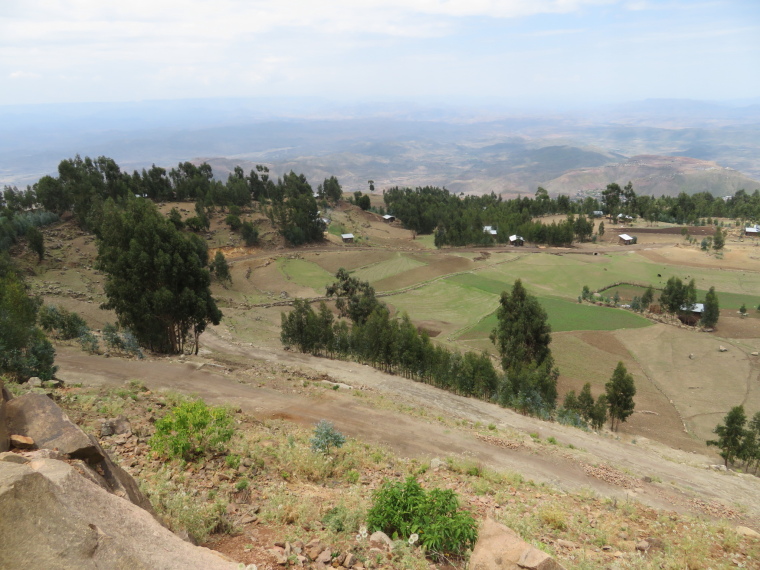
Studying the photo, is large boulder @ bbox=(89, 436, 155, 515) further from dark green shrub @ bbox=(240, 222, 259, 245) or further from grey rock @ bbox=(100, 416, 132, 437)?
dark green shrub @ bbox=(240, 222, 259, 245)

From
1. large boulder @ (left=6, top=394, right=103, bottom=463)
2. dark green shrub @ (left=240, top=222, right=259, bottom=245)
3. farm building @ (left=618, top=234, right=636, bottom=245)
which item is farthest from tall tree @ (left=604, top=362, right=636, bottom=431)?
farm building @ (left=618, top=234, right=636, bottom=245)

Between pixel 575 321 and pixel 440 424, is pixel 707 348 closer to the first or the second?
pixel 575 321

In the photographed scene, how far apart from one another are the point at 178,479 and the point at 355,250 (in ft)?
331

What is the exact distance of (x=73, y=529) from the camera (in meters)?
6.29

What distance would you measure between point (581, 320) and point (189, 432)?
70.9 meters

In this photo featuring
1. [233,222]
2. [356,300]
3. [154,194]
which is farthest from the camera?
[154,194]

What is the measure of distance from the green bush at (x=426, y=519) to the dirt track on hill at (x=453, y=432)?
8247 millimetres

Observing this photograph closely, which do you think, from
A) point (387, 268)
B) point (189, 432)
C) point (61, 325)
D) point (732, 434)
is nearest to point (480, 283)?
point (387, 268)

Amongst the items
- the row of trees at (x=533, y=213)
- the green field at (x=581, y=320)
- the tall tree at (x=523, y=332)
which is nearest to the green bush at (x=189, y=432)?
the tall tree at (x=523, y=332)

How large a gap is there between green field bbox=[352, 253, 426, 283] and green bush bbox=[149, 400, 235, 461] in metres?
79.9

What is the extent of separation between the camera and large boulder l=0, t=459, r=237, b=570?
580 centimetres

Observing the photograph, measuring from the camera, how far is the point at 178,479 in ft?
38.8

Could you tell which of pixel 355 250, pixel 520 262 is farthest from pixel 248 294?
A: pixel 520 262

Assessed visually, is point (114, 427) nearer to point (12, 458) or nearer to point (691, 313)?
point (12, 458)
